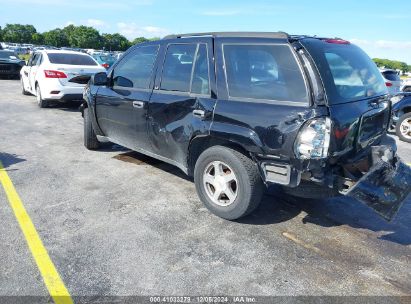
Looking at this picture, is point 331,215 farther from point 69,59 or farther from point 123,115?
point 69,59

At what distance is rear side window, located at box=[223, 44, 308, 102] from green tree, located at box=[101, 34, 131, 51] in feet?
423

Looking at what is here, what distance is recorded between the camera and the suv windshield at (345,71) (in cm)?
335

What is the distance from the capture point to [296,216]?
416 cm

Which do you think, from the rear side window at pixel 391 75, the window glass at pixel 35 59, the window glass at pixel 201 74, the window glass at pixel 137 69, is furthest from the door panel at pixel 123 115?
the rear side window at pixel 391 75

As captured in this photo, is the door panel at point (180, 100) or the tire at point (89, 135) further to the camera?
the tire at point (89, 135)

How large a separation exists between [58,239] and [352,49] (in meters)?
3.56

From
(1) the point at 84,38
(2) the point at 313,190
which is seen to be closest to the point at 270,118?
(2) the point at 313,190

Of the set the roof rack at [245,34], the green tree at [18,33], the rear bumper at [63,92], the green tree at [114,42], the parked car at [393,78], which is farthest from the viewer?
the green tree at [114,42]

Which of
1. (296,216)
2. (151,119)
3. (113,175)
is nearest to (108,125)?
(113,175)

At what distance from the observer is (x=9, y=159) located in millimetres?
5898

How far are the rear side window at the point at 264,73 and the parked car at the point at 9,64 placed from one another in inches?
666

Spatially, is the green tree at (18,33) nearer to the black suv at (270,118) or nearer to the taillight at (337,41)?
the black suv at (270,118)

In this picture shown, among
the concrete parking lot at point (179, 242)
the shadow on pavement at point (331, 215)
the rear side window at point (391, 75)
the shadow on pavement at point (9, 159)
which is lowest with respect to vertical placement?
the shadow on pavement at point (9, 159)

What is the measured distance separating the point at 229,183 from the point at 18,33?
135 metres
